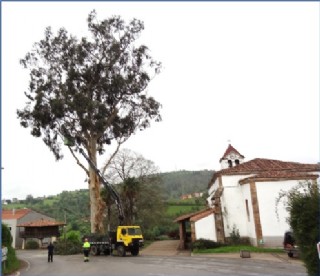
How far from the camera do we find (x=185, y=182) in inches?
3442

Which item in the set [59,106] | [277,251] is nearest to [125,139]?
[59,106]

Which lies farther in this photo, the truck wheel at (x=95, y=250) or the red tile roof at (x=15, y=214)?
the red tile roof at (x=15, y=214)

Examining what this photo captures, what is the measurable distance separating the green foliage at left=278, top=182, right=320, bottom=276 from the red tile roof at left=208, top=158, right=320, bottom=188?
53.5 feet

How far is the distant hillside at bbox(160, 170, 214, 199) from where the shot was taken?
269 feet

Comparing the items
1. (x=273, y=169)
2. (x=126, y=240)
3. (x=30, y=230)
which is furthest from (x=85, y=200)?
(x=273, y=169)

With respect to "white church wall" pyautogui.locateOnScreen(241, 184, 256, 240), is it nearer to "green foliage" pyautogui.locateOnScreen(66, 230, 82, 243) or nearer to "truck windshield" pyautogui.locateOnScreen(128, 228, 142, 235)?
"truck windshield" pyautogui.locateOnScreen(128, 228, 142, 235)

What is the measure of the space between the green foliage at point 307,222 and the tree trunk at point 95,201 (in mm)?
22229

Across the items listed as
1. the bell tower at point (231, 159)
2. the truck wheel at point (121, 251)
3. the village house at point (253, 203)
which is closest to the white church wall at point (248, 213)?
the village house at point (253, 203)

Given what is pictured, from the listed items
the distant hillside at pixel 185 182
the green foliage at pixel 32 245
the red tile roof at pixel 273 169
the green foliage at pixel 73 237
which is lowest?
the green foliage at pixel 32 245

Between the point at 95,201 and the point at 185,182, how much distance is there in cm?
5822

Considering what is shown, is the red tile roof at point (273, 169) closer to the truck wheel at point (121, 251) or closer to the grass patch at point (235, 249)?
the grass patch at point (235, 249)

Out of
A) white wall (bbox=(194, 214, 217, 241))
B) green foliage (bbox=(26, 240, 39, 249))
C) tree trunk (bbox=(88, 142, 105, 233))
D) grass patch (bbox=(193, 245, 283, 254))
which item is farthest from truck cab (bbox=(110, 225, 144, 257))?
green foliage (bbox=(26, 240, 39, 249))

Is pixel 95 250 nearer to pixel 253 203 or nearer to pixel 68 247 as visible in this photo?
pixel 68 247

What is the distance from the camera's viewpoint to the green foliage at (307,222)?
981cm
